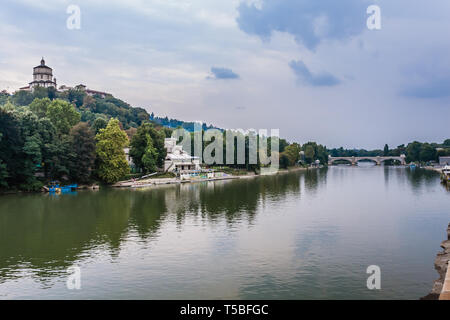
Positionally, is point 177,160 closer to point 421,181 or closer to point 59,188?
point 59,188

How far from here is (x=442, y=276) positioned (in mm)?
15953

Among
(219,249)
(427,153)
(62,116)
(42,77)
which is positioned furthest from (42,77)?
(427,153)

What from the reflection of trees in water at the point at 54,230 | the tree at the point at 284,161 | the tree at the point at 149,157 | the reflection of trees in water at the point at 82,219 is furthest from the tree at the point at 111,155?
the tree at the point at 284,161

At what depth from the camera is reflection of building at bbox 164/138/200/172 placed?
76312 millimetres

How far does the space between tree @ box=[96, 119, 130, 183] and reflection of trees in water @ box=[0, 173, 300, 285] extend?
7.43m

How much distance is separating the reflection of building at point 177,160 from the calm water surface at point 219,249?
3745cm

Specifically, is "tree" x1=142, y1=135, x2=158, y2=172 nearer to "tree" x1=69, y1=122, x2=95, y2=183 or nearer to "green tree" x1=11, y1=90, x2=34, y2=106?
"tree" x1=69, y1=122, x2=95, y2=183

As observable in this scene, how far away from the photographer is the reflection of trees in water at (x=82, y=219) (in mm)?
19781

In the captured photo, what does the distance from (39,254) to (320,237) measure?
16.5 m

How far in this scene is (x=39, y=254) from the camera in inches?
803

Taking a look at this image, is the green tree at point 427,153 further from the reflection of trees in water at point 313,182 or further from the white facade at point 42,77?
the white facade at point 42,77

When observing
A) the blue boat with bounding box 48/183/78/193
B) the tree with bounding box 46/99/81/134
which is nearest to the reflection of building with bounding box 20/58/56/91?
the tree with bounding box 46/99/81/134
